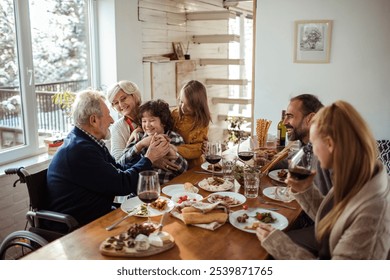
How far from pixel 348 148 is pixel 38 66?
282 cm

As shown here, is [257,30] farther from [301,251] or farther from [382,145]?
[301,251]

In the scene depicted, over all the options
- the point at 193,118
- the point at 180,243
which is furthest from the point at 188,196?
the point at 193,118

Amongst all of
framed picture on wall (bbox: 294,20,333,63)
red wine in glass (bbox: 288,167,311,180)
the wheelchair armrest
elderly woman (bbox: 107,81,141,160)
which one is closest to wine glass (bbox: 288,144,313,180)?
red wine in glass (bbox: 288,167,311,180)

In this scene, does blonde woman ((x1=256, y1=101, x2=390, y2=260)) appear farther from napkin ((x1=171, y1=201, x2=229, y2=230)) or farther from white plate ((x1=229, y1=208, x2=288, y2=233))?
napkin ((x1=171, y1=201, x2=229, y2=230))

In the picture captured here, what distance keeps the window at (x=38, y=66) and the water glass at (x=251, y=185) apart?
197 centimetres

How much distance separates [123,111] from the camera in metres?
2.85

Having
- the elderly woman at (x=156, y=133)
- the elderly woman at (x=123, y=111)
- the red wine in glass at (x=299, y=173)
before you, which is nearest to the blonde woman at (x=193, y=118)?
the elderly woman at (x=156, y=133)

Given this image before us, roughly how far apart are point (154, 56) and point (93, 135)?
2474 millimetres

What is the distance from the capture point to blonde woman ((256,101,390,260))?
119cm

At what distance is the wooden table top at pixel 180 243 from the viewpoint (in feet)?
4.56

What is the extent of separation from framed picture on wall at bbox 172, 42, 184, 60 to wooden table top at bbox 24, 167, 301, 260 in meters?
3.36

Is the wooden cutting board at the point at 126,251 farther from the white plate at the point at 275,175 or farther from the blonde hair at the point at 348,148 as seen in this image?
the white plate at the point at 275,175
